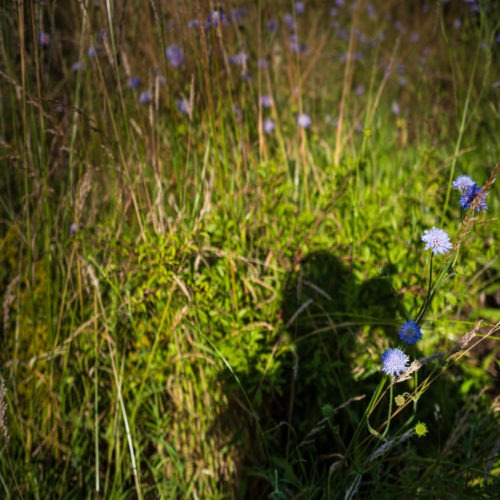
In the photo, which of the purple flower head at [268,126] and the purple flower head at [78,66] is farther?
the purple flower head at [268,126]

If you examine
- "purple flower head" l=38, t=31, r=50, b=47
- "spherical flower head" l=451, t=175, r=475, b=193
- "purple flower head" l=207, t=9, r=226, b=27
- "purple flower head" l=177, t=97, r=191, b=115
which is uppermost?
"purple flower head" l=207, t=9, r=226, b=27

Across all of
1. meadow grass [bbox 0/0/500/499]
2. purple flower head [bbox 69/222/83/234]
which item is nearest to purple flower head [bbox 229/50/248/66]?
meadow grass [bbox 0/0/500/499]

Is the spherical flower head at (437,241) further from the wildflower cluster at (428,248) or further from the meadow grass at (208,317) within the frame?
the meadow grass at (208,317)

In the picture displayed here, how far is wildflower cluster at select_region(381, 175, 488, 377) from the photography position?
88cm

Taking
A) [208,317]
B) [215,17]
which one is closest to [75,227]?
[208,317]

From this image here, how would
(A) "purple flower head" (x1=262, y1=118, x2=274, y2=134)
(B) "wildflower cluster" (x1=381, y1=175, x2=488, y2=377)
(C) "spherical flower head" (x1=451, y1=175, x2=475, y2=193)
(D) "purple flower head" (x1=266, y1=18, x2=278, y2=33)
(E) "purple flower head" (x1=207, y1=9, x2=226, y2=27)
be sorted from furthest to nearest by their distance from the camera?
(A) "purple flower head" (x1=262, y1=118, x2=274, y2=134)
(D) "purple flower head" (x1=266, y1=18, x2=278, y2=33)
(E) "purple flower head" (x1=207, y1=9, x2=226, y2=27)
(C) "spherical flower head" (x1=451, y1=175, x2=475, y2=193)
(B) "wildflower cluster" (x1=381, y1=175, x2=488, y2=377)

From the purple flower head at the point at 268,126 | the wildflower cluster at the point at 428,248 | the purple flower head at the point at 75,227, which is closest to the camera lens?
the wildflower cluster at the point at 428,248

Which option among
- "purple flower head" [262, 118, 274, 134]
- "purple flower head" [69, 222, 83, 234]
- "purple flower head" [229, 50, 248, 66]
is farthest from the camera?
"purple flower head" [262, 118, 274, 134]

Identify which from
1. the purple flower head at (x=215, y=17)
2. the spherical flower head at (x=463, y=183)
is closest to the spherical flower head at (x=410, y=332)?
the spherical flower head at (x=463, y=183)

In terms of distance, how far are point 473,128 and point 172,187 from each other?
1.60 m

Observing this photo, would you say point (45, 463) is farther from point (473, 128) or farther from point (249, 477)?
point (473, 128)

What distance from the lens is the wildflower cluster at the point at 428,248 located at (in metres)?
0.88

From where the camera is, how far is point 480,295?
6.06 ft

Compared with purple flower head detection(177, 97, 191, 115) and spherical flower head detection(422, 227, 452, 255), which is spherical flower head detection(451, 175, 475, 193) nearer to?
spherical flower head detection(422, 227, 452, 255)
